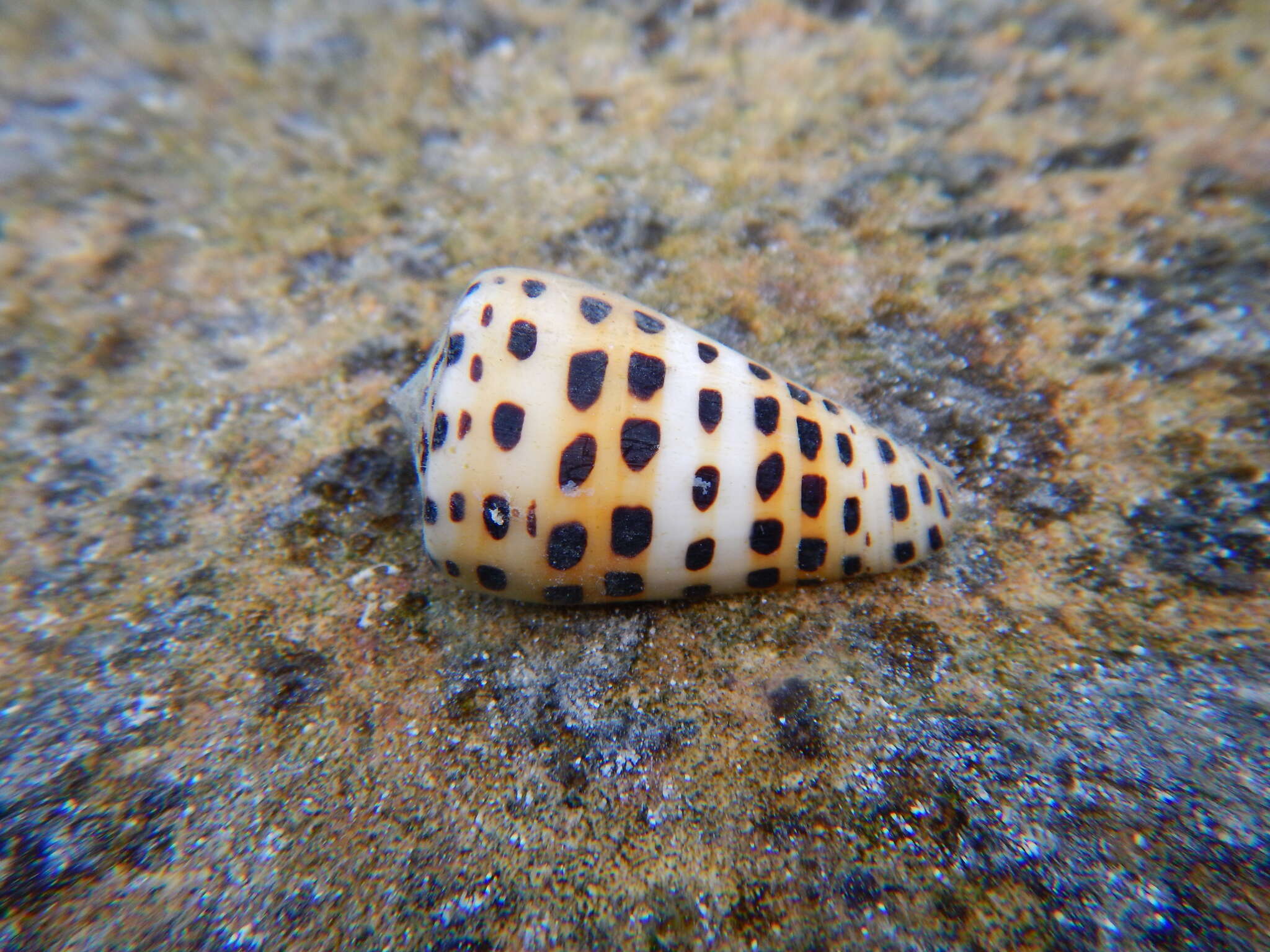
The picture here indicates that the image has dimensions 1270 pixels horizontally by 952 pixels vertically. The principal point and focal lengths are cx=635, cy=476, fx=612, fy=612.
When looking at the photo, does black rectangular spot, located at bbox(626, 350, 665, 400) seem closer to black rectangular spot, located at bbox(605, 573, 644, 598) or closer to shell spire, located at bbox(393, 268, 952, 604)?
shell spire, located at bbox(393, 268, 952, 604)

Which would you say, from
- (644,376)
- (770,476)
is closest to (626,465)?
(644,376)

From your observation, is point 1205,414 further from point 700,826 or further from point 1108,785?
point 700,826

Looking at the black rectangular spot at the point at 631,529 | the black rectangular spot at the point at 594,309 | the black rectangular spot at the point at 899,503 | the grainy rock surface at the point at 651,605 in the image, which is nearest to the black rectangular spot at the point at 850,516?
the black rectangular spot at the point at 899,503

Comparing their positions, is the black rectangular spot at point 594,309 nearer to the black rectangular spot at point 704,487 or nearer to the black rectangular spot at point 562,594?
the black rectangular spot at point 704,487

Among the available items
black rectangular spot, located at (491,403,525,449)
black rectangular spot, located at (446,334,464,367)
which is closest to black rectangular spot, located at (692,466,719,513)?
black rectangular spot, located at (491,403,525,449)

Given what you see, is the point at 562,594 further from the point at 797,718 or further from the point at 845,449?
the point at 845,449
